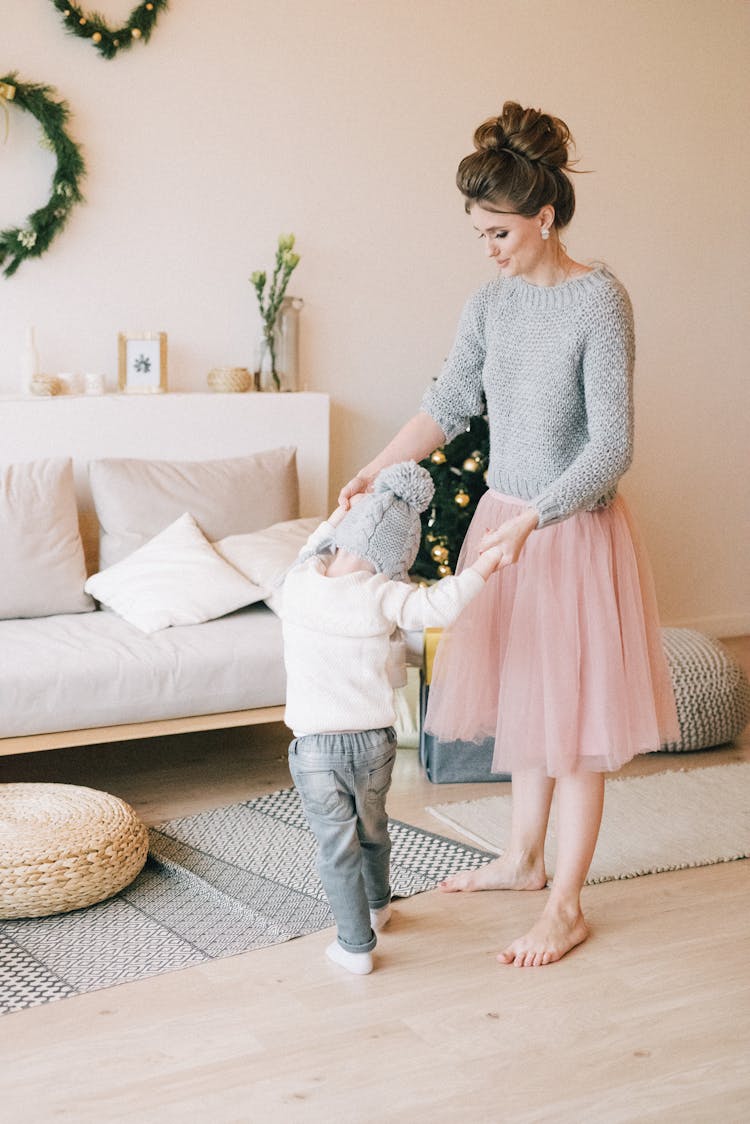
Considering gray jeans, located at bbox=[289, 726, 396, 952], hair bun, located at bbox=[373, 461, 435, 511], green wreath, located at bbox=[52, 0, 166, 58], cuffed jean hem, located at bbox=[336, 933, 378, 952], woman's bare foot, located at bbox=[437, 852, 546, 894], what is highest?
green wreath, located at bbox=[52, 0, 166, 58]

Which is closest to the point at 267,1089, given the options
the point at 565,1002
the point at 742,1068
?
the point at 565,1002

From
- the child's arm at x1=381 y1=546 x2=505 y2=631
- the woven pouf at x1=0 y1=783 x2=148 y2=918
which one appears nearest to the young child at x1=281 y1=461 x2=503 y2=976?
the child's arm at x1=381 y1=546 x2=505 y2=631

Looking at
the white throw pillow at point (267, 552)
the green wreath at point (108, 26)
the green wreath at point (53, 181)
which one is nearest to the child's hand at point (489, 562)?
the white throw pillow at point (267, 552)

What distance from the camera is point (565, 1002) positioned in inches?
→ 89.1

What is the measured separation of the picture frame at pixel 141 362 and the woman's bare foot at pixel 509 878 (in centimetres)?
187

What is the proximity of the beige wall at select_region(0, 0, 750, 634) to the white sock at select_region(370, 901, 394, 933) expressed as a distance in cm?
213

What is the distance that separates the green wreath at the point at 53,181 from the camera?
375cm

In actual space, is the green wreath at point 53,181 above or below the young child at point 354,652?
above

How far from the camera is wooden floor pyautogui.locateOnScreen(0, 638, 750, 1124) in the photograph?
195 cm

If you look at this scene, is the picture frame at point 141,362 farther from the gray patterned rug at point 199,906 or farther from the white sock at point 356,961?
the white sock at point 356,961

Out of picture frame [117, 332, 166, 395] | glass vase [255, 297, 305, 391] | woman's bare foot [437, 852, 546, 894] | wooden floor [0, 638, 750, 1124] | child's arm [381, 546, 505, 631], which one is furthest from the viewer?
glass vase [255, 297, 305, 391]

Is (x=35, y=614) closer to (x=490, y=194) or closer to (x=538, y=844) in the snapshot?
(x=538, y=844)

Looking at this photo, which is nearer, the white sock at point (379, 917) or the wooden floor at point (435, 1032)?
the wooden floor at point (435, 1032)

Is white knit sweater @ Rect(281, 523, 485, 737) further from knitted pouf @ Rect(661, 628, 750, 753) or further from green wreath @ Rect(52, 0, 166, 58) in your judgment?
green wreath @ Rect(52, 0, 166, 58)
